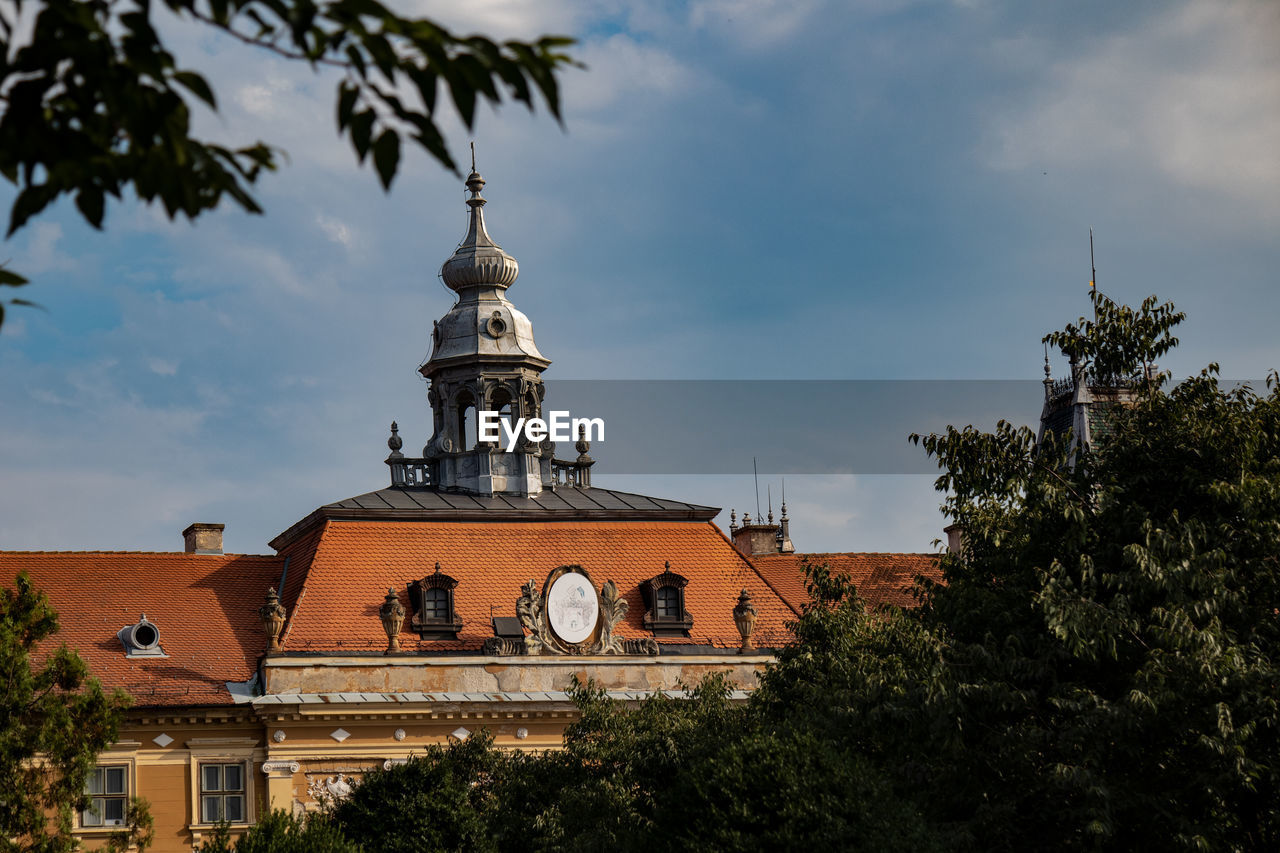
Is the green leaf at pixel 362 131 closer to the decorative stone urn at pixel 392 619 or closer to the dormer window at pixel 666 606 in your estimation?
the decorative stone urn at pixel 392 619

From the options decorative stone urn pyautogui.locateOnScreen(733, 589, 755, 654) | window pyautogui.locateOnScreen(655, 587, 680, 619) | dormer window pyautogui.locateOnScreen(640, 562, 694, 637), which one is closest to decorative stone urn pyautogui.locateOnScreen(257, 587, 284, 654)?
dormer window pyautogui.locateOnScreen(640, 562, 694, 637)

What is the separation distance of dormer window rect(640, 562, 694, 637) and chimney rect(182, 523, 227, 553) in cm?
1188

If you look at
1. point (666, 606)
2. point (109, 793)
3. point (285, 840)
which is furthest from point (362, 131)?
point (666, 606)

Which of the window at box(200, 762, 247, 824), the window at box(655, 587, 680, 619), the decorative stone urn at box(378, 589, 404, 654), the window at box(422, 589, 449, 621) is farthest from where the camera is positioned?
the window at box(655, 587, 680, 619)

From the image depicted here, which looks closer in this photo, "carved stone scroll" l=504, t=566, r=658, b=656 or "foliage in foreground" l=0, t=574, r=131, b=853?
"foliage in foreground" l=0, t=574, r=131, b=853

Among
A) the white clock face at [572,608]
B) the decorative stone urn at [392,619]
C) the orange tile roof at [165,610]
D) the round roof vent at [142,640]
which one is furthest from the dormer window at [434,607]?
the round roof vent at [142,640]

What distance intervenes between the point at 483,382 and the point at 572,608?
915cm

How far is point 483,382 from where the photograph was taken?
168 ft

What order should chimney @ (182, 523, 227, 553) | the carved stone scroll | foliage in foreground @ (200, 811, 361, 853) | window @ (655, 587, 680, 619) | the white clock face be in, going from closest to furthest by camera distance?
foliage in foreground @ (200, 811, 361, 853)
the carved stone scroll
the white clock face
window @ (655, 587, 680, 619)
chimney @ (182, 523, 227, 553)

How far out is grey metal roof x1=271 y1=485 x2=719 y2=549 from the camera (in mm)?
46281

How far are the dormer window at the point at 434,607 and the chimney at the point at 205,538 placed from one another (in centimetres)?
744

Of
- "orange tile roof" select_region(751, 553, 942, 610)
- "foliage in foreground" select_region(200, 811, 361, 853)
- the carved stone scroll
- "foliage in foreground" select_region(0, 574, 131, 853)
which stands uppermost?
"orange tile roof" select_region(751, 553, 942, 610)

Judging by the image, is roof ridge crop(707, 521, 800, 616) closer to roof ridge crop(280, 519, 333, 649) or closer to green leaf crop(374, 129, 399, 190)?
roof ridge crop(280, 519, 333, 649)

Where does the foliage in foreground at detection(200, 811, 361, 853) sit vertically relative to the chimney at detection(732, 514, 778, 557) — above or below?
below
